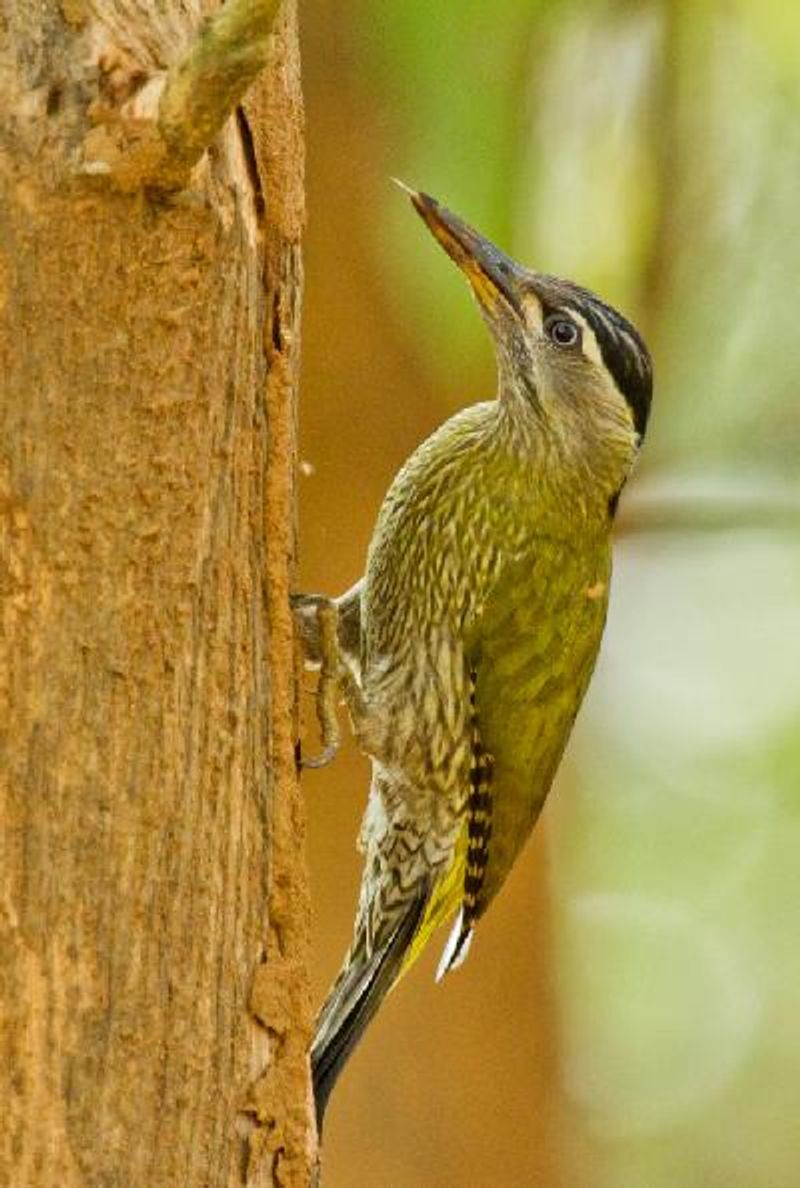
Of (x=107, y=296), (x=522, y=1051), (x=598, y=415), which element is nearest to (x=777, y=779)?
(x=522, y=1051)

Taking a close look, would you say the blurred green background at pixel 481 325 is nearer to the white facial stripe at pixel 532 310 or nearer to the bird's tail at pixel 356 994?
the white facial stripe at pixel 532 310

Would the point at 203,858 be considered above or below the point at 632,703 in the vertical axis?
above

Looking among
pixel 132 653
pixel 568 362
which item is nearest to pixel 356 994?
pixel 568 362

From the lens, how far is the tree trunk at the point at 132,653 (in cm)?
191

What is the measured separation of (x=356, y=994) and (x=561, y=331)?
1.07 m

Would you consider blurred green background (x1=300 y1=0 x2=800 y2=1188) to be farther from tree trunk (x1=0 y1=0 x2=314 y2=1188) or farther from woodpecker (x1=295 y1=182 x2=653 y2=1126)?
tree trunk (x1=0 y1=0 x2=314 y2=1188)

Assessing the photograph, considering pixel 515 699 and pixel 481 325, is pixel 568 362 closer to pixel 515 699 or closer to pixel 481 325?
pixel 481 325

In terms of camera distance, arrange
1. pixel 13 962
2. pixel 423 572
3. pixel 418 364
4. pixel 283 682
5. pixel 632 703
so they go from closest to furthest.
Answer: pixel 13 962 < pixel 283 682 < pixel 423 572 < pixel 418 364 < pixel 632 703

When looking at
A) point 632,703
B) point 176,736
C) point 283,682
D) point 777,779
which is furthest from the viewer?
point 632,703

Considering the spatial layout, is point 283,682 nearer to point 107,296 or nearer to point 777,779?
point 107,296

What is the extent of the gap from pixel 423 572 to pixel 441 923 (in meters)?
0.56

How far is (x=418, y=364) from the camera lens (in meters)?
4.08

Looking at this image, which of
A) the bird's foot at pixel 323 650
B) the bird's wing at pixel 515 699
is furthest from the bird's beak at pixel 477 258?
the bird's foot at pixel 323 650

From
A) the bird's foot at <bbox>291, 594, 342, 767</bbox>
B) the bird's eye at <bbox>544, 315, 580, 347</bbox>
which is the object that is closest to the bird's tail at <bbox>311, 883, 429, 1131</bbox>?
the bird's foot at <bbox>291, 594, 342, 767</bbox>
